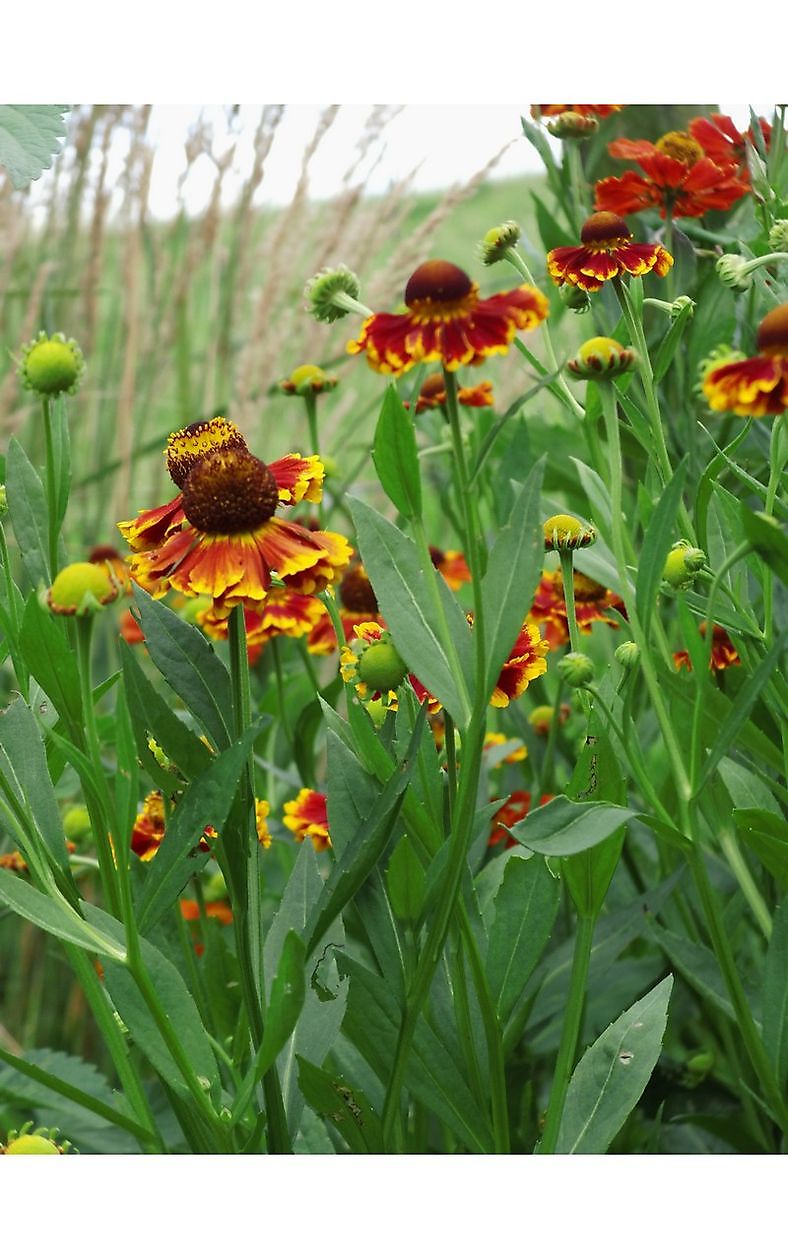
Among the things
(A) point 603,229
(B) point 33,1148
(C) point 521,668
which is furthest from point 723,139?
(B) point 33,1148

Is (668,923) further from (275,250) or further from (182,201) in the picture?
(182,201)

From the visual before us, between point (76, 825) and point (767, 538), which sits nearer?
point (767, 538)

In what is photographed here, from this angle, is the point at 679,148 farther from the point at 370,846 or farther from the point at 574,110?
the point at 370,846

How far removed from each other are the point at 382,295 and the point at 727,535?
0.60 m

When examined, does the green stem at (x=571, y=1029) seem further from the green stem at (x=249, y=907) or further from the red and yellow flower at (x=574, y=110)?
the red and yellow flower at (x=574, y=110)

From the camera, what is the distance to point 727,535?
1.98 ft

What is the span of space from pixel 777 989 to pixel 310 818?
0.75 ft

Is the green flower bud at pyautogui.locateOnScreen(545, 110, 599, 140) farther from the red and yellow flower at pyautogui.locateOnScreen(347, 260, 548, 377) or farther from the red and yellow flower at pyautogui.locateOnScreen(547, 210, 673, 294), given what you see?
the red and yellow flower at pyautogui.locateOnScreen(347, 260, 548, 377)

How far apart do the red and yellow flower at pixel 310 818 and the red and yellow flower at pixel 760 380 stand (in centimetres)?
31

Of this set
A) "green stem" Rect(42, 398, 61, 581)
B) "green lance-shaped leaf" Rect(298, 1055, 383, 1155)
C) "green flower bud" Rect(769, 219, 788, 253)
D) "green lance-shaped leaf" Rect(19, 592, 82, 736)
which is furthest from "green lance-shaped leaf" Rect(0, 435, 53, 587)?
"green flower bud" Rect(769, 219, 788, 253)

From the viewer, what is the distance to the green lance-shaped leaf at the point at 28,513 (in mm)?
524

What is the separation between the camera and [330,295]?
1.64 ft

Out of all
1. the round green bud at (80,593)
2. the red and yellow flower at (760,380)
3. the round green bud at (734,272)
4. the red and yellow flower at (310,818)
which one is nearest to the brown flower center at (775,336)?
the red and yellow flower at (760,380)

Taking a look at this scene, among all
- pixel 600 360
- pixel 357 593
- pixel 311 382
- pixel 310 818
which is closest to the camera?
pixel 600 360
